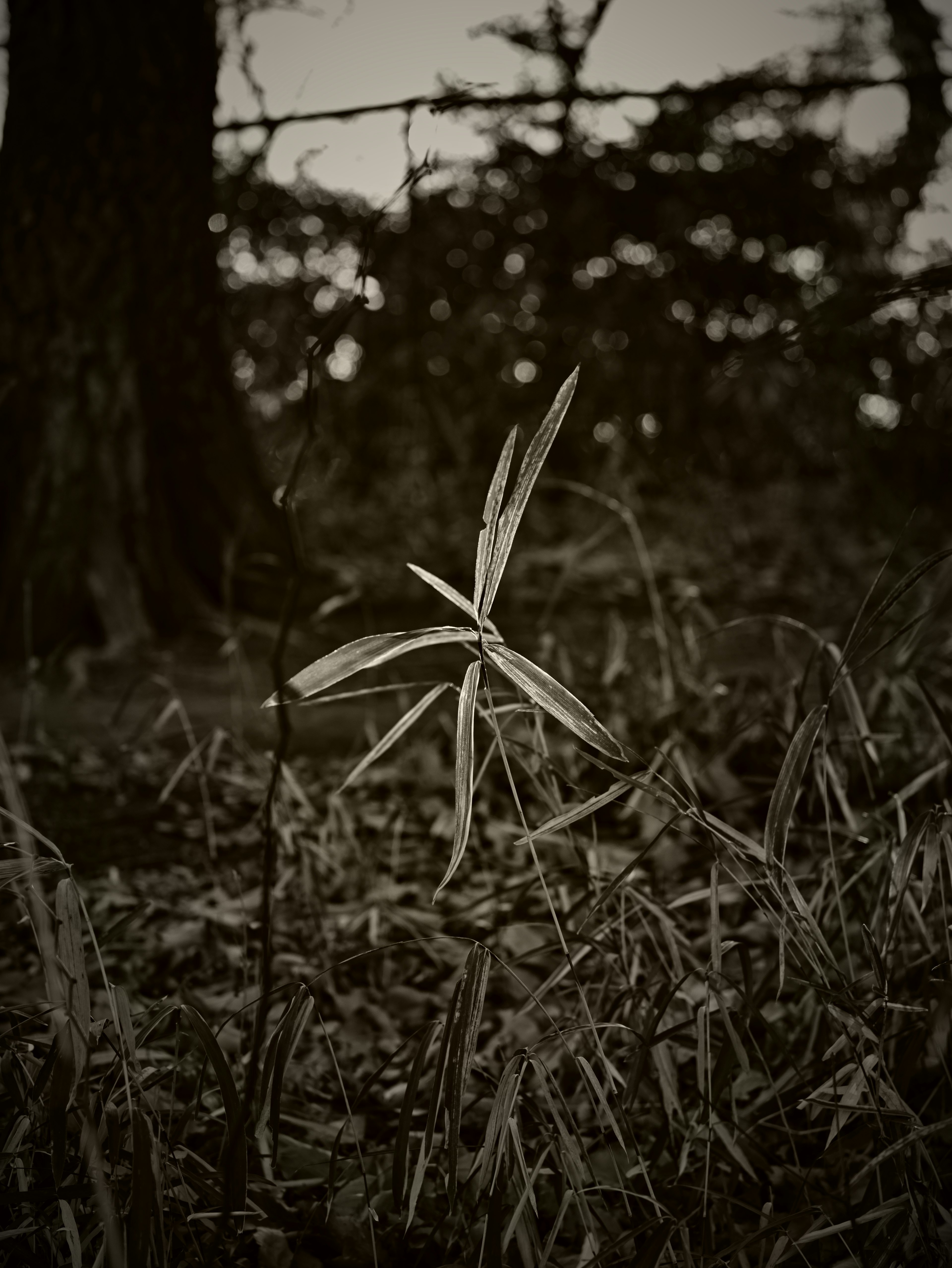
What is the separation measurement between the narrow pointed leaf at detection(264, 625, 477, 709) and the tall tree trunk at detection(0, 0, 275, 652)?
216cm

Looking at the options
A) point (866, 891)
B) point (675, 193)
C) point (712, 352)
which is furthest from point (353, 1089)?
point (675, 193)

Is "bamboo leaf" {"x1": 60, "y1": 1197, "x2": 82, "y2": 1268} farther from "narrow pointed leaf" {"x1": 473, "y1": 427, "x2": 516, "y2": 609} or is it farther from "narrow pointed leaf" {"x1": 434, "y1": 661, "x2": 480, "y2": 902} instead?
"narrow pointed leaf" {"x1": 473, "y1": 427, "x2": 516, "y2": 609}

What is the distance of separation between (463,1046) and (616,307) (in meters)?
3.88

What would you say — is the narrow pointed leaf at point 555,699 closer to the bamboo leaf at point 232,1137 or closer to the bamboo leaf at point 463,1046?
the bamboo leaf at point 463,1046

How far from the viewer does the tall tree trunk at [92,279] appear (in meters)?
2.79

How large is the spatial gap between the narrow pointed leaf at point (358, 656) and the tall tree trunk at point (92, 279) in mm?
2156

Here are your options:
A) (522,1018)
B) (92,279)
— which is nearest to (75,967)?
(522,1018)

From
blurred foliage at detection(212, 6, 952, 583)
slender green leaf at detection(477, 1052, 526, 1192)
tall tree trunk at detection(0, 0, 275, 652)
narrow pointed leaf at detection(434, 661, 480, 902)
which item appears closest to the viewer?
narrow pointed leaf at detection(434, 661, 480, 902)

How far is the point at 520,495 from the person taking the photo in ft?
2.47

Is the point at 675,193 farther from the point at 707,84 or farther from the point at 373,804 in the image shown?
the point at 373,804

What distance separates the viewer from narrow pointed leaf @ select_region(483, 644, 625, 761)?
0.70 metres

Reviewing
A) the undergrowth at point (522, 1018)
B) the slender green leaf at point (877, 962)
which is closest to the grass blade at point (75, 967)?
the undergrowth at point (522, 1018)

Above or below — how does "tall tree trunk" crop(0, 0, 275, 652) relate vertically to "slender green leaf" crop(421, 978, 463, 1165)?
above

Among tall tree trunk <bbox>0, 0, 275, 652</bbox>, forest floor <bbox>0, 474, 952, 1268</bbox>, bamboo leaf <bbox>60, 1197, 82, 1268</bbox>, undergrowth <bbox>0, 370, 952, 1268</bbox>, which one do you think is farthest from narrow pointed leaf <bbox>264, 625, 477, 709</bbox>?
tall tree trunk <bbox>0, 0, 275, 652</bbox>
